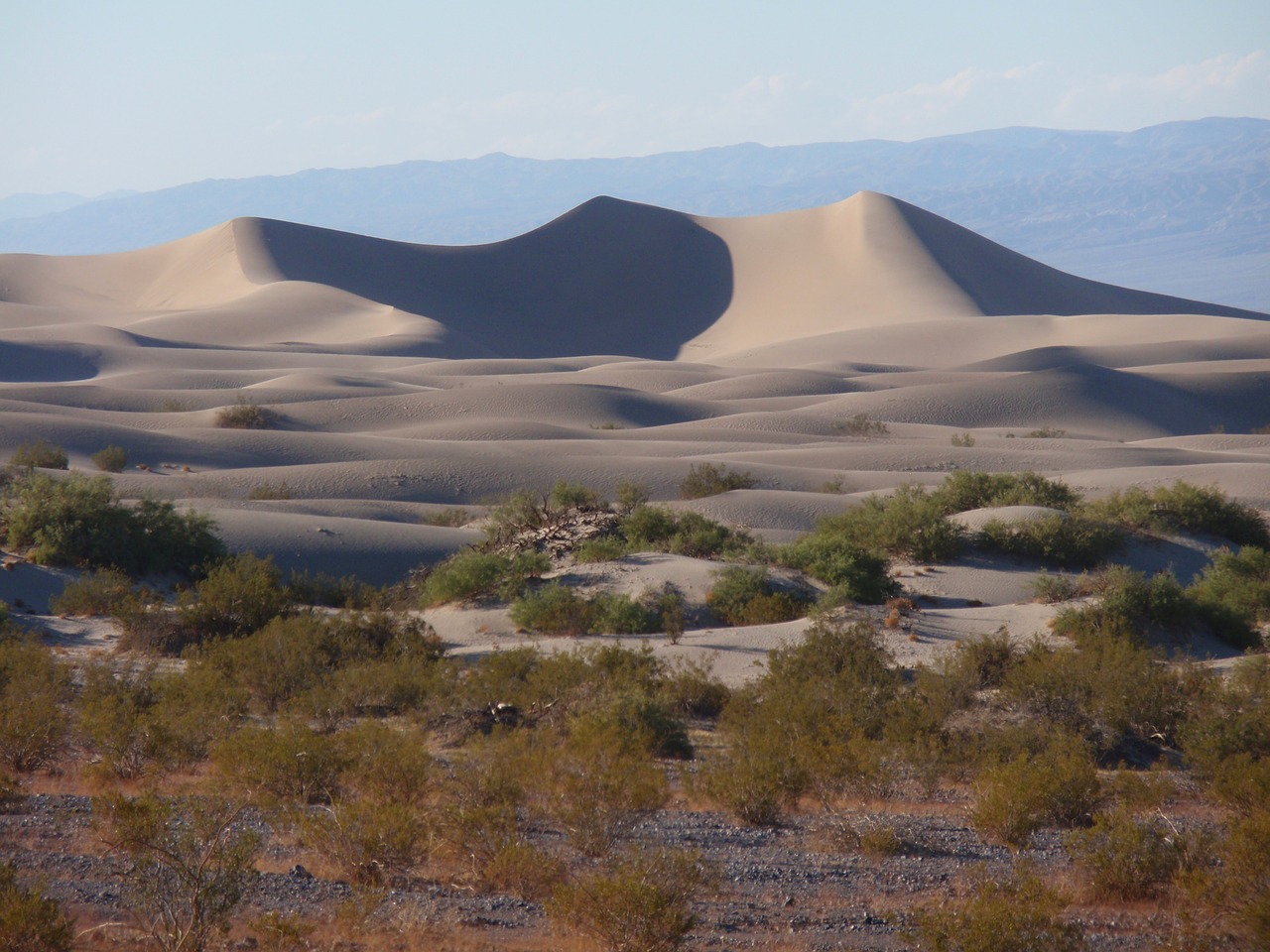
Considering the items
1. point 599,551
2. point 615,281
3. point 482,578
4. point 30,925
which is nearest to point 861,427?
point 599,551

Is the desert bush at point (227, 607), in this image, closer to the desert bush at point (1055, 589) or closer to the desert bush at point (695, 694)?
the desert bush at point (695, 694)

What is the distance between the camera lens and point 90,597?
48.6ft

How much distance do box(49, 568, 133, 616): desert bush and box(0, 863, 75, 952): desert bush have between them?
10619 millimetres

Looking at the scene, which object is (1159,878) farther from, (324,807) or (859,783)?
(324,807)

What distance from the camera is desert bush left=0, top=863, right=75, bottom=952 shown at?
4.39 m

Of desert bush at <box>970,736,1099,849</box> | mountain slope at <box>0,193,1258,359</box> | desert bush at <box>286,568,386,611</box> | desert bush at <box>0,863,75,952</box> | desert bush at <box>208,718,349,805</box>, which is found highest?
mountain slope at <box>0,193,1258,359</box>

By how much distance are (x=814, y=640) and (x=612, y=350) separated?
6723 centimetres

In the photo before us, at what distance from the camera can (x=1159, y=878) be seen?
6270mm

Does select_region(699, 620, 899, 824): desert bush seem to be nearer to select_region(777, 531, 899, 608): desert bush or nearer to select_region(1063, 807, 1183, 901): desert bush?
select_region(1063, 807, 1183, 901): desert bush

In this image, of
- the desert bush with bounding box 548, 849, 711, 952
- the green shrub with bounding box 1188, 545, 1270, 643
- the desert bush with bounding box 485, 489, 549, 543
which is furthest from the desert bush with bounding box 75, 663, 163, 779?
the green shrub with bounding box 1188, 545, 1270, 643

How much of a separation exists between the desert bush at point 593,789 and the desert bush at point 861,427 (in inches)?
1237

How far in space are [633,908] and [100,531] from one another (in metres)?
14.0

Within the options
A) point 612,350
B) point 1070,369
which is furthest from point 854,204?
point 1070,369

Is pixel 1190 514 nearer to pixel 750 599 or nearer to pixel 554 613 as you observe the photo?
pixel 750 599
